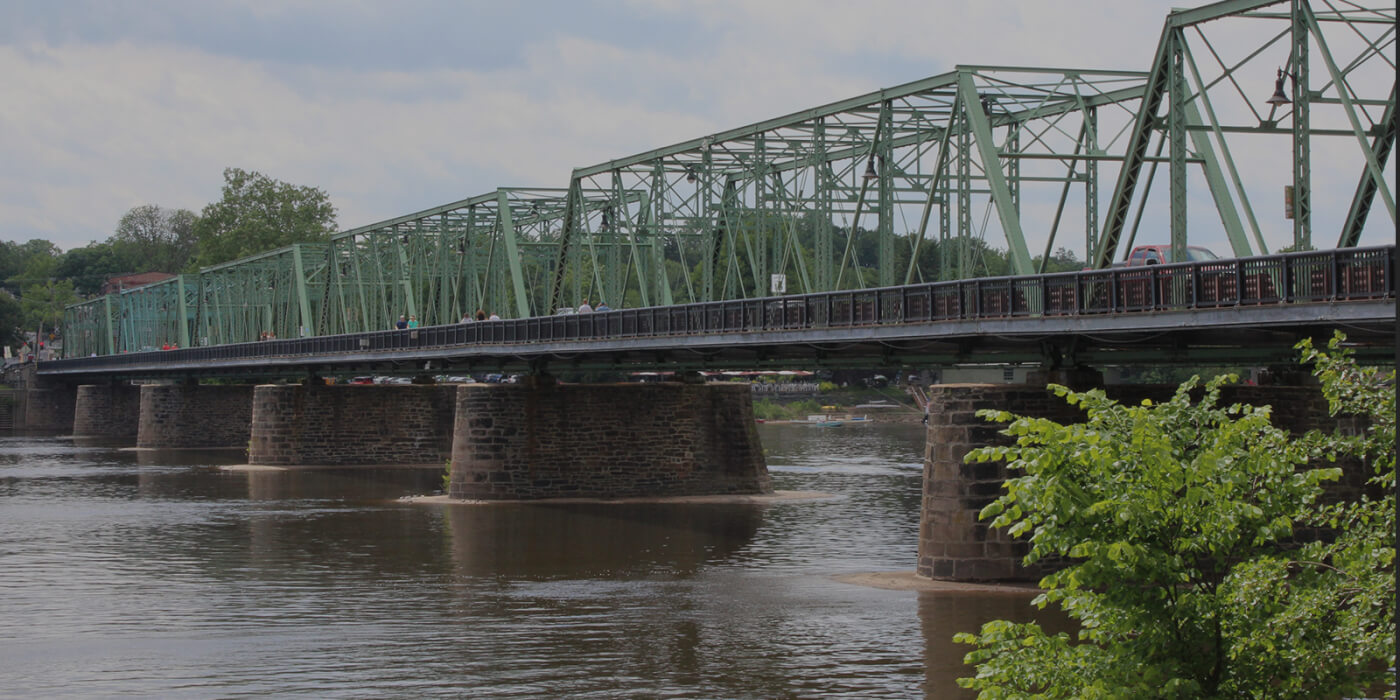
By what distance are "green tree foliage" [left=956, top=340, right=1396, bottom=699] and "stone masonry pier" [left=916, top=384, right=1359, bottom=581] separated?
13857mm

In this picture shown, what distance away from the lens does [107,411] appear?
107125mm

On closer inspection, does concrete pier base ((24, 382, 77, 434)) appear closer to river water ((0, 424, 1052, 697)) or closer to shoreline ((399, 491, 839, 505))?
river water ((0, 424, 1052, 697))

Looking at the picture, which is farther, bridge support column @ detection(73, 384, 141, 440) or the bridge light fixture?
bridge support column @ detection(73, 384, 141, 440)

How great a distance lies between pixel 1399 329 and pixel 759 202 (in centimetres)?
3831

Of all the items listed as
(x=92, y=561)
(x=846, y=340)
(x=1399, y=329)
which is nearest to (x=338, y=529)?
(x=92, y=561)

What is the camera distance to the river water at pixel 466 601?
20984 millimetres

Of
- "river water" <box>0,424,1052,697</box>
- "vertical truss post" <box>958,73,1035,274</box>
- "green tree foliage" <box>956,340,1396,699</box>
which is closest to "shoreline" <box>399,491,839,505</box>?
"river water" <box>0,424,1052,697</box>

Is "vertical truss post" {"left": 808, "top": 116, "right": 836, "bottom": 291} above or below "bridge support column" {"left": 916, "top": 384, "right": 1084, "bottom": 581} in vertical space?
above

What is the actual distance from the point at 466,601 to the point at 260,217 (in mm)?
125087

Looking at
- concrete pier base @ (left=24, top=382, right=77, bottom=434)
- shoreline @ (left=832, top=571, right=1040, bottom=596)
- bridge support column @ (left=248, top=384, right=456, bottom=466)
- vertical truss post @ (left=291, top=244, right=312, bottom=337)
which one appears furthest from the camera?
concrete pier base @ (left=24, top=382, right=77, bottom=434)

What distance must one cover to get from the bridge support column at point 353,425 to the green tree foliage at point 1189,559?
56.8m

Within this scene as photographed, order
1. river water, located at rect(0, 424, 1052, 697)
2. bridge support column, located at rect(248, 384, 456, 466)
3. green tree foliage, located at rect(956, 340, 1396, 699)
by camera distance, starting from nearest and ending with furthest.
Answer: green tree foliage, located at rect(956, 340, 1396, 699) < river water, located at rect(0, 424, 1052, 697) < bridge support column, located at rect(248, 384, 456, 466)

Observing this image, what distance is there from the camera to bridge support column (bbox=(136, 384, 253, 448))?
8800cm

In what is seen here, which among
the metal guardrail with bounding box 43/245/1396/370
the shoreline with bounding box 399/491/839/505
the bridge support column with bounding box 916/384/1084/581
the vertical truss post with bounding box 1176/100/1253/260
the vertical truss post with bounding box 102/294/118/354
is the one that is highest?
the vertical truss post with bounding box 102/294/118/354
